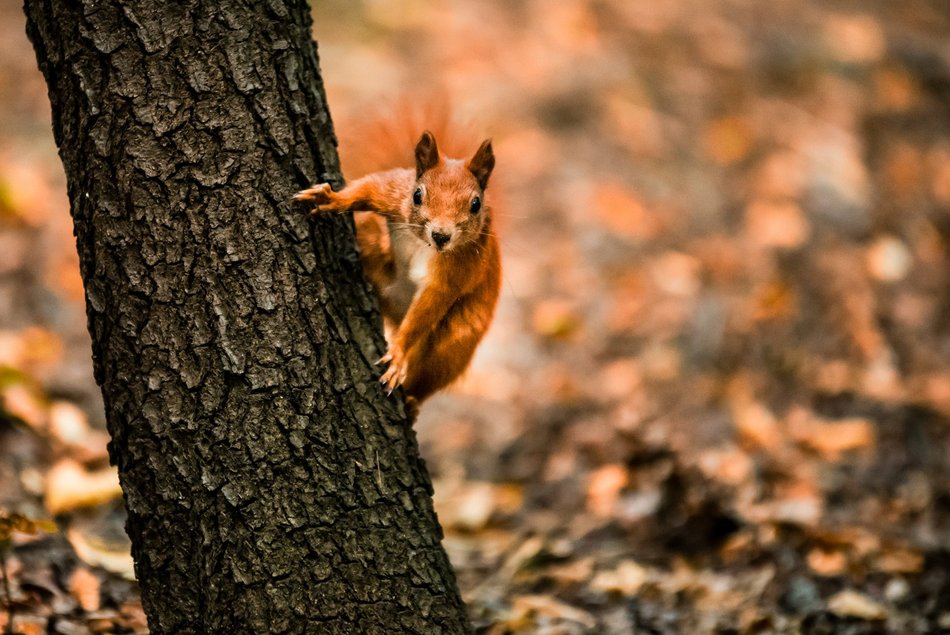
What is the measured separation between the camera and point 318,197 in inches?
75.3

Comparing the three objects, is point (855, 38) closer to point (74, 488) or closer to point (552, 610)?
point (552, 610)

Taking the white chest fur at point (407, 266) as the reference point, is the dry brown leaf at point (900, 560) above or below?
below

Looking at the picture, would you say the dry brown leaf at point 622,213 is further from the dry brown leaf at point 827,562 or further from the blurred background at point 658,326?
the dry brown leaf at point 827,562

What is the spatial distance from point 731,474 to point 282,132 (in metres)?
2.20

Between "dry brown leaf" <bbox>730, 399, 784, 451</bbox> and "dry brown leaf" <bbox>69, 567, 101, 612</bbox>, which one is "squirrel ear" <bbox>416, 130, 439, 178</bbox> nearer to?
"dry brown leaf" <bbox>69, 567, 101, 612</bbox>

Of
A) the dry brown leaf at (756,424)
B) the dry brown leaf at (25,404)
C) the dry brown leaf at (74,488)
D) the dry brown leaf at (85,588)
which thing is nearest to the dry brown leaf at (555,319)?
the dry brown leaf at (756,424)

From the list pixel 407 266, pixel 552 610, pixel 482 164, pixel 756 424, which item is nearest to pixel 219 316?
pixel 407 266

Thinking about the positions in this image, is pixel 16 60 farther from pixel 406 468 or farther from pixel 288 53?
pixel 406 468

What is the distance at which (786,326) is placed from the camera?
3.99 metres

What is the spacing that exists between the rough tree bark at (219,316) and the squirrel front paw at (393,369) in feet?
0.34

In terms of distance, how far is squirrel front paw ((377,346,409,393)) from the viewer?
6.64 ft

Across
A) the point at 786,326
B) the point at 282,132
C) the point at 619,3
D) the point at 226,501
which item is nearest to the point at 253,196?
the point at 282,132

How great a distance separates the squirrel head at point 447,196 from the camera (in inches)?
87.7

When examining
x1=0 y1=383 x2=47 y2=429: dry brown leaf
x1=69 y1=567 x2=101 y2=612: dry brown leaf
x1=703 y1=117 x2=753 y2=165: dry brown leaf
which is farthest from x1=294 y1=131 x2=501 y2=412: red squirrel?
x1=703 y1=117 x2=753 y2=165: dry brown leaf
